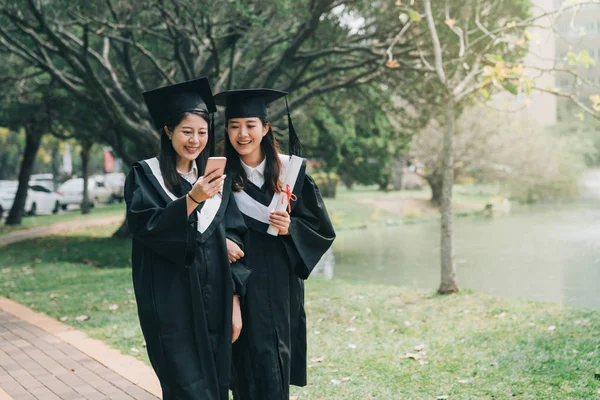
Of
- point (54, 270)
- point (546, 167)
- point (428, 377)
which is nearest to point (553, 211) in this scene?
point (546, 167)

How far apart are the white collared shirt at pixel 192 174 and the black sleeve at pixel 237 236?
0.21 meters

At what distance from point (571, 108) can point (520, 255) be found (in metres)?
37.6

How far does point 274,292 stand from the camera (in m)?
3.65

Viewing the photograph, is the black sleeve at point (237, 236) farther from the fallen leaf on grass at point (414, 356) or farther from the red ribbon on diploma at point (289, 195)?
the fallen leaf on grass at point (414, 356)

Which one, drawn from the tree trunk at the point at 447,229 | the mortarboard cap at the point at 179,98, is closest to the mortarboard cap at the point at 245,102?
the mortarboard cap at the point at 179,98

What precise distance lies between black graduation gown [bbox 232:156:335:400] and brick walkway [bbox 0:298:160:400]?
133 centimetres

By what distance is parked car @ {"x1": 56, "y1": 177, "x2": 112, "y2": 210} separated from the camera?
104 ft

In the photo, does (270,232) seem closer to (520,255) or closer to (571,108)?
(520,255)

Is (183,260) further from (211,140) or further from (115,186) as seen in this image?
(115,186)

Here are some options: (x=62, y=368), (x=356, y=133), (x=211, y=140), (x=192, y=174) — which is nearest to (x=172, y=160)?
(x=192, y=174)

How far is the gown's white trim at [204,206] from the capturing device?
3.45 metres

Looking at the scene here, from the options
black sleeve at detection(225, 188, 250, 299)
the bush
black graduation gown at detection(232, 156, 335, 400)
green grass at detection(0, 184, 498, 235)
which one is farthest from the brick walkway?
the bush

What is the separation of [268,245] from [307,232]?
227 millimetres

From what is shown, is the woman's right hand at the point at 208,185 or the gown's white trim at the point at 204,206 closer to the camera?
the woman's right hand at the point at 208,185
